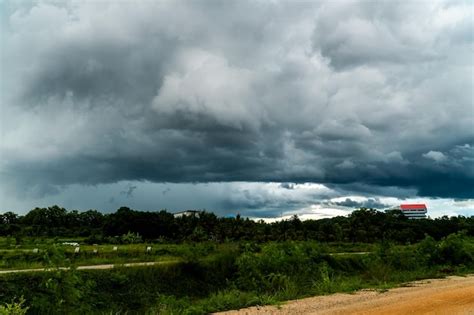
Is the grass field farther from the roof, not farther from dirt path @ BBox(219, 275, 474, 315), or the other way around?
the roof

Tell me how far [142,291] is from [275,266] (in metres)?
11.1

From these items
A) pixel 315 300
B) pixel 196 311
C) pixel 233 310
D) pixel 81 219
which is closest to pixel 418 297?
pixel 315 300

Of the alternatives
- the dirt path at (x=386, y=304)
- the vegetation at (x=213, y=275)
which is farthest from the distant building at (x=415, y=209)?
the dirt path at (x=386, y=304)

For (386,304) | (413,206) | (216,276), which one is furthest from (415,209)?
(386,304)

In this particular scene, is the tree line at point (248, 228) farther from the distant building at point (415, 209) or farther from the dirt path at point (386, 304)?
the distant building at point (415, 209)

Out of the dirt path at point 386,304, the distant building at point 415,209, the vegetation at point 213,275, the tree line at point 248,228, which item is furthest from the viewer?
the distant building at point 415,209

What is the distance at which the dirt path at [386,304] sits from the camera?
10.9 metres

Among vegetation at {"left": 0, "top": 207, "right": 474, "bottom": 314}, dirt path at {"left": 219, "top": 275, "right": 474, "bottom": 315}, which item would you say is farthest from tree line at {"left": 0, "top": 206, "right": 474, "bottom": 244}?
dirt path at {"left": 219, "top": 275, "right": 474, "bottom": 315}

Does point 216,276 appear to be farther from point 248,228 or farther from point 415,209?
point 415,209

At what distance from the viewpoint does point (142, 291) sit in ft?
92.9

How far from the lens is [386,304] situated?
38.8ft

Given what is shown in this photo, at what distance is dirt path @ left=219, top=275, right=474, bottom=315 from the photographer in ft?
35.7

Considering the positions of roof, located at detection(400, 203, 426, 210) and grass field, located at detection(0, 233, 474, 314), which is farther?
roof, located at detection(400, 203, 426, 210)

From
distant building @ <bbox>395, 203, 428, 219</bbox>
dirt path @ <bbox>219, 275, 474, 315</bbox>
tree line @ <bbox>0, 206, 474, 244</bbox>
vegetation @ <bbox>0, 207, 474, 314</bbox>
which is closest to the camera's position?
dirt path @ <bbox>219, 275, 474, 315</bbox>
